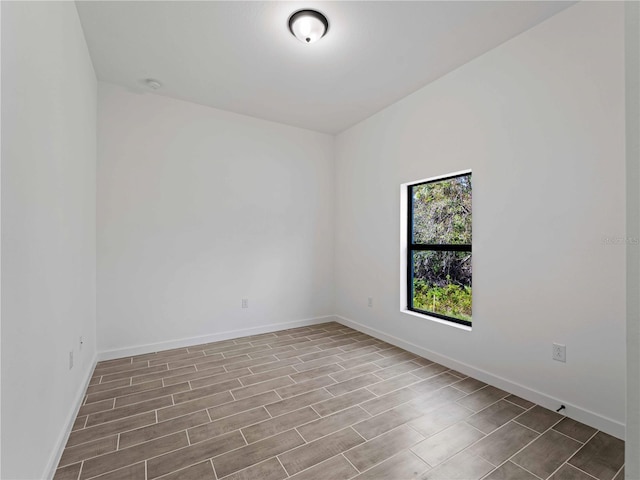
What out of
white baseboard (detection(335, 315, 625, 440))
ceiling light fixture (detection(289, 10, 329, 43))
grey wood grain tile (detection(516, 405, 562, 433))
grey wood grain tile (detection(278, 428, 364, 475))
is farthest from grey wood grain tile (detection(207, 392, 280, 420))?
ceiling light fixture (detection(289, 10, 329, 43))

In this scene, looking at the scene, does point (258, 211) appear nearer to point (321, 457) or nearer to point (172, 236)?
point (172, 236)

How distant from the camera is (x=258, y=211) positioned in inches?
157

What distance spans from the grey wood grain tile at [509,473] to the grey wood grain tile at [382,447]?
40 centimetres

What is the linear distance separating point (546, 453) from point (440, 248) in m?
1.80

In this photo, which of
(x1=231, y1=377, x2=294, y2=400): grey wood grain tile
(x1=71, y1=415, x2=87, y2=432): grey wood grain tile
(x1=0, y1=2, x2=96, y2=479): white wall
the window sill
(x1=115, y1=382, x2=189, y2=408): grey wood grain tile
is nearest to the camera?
(x1=0, y1=2, x2=96, y2=479): white wall

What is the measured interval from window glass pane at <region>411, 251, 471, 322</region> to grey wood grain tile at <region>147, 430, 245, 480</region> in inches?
86.1

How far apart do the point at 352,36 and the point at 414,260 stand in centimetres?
224

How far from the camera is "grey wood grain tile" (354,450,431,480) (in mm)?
1563

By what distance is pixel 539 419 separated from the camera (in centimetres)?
206

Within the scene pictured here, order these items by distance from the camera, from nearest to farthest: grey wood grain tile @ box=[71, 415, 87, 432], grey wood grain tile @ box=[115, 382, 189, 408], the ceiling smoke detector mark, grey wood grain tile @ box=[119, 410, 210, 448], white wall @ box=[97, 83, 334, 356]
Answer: grey wood grain tile @ box=[119, 410, 210, 448] < grey wood grain tile @ box=[71, 415, 87, 432] < grey wood grain tile @ box=[115, 382, 189, 408] < the ceiling smoke detector mark < white wall @ box=[97, 83, 334, 356]

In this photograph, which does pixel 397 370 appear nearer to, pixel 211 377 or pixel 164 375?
pixel 211 377

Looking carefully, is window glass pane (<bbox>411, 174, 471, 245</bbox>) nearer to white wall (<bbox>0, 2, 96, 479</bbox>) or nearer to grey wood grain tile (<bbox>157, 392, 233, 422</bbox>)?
grey wood grain tile (<bbox>157, 392, 233, 422</bbox>)

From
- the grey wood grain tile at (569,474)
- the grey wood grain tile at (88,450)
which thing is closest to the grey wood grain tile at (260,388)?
the grey wood grain tile at (88,450)

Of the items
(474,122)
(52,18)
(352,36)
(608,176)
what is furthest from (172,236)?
(608,176)
